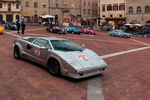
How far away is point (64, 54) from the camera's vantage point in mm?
6492

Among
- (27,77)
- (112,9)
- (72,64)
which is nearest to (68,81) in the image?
(72,64)

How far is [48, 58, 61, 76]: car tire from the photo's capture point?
6457mm

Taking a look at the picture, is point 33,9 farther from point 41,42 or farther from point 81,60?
point 81,60

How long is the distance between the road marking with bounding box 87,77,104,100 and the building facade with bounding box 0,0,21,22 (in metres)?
49.6

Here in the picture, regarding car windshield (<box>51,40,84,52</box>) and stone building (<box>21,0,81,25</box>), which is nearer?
car windshield (<box>51,40,84,52</box>)

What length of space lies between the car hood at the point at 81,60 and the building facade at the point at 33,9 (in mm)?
48404

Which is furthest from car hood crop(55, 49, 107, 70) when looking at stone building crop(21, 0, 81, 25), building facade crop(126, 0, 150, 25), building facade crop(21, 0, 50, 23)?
stone building crop(21, 0, 81, 25)

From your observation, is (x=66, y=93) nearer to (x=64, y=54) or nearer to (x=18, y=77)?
(x=64, y=54)

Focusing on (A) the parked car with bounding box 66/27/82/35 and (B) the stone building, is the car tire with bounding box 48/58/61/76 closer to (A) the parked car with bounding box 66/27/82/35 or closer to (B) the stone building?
(A) the parked car with bounding box 66/27/82/35

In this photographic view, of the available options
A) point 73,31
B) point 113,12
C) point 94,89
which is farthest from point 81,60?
point 113,12

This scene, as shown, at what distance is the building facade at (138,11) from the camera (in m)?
46.0

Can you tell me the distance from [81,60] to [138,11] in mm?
45588

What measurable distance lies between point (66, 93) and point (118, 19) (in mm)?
47786

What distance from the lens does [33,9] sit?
177 ft
